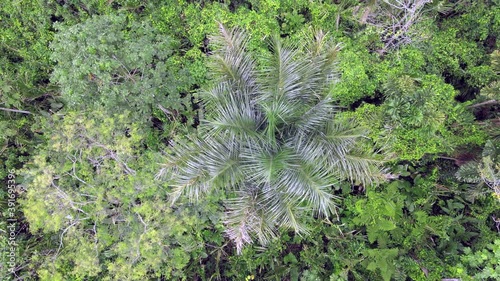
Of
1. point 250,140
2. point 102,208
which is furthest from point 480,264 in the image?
point 102,208

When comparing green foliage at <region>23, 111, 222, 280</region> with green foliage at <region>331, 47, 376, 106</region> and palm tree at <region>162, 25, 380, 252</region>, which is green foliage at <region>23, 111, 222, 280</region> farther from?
green foliage at <region>331, 47, 376, 106</region>

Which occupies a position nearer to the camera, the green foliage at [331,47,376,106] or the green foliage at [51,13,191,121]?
the green foliage at [51,13,191,121]

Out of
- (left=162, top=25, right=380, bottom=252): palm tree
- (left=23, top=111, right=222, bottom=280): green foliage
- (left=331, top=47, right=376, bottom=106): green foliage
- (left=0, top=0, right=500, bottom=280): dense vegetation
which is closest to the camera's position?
(left=162, top=25, right=380, bottom=252): palm tree

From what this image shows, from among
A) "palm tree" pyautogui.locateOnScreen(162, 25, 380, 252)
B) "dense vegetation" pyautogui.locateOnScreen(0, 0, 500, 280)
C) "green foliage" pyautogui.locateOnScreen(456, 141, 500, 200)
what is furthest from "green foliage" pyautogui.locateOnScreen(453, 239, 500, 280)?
"palm tree" pyautogui.locateOnScreen(162, 25, 380, 252)

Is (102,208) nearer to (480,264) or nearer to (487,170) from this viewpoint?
(487,170)

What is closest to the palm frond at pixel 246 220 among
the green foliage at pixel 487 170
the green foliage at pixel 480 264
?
the green foliage at pixel 480 264

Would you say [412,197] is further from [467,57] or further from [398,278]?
[467,57]
